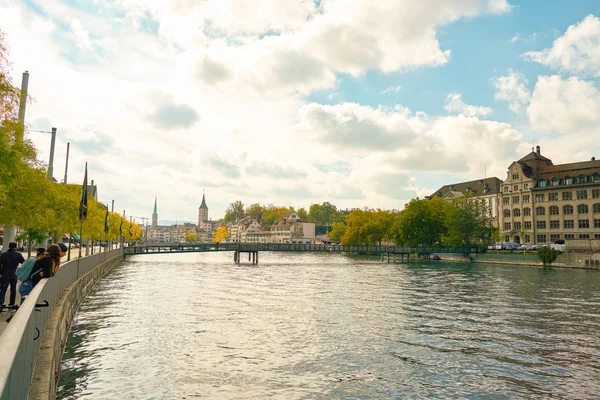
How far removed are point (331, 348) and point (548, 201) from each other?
92772 millimetres

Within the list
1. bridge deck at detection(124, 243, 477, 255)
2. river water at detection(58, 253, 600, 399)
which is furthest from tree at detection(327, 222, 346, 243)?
river water at detection(58, 253, 600, 399)

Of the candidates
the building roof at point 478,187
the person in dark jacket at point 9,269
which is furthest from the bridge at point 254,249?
the person in dark jacket at point 9,269

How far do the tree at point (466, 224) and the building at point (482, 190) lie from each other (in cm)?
1356

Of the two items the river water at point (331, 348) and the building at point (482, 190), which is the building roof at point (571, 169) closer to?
the building at point (482, 190)

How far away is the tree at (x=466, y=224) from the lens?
315 ft

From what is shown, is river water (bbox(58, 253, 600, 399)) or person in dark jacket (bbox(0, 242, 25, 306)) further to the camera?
person in dark jacket (bbox(0, 242, 25, 306))

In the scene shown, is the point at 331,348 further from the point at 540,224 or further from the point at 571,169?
the point at 571,169

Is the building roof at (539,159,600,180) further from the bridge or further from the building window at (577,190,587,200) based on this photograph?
the bridge

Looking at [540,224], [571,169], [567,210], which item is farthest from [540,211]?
[571,169]

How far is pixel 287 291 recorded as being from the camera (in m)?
38.2

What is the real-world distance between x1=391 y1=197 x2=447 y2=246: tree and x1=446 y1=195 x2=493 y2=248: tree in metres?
6.23

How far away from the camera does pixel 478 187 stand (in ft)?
421

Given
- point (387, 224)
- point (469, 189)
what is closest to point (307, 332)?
point (387, 224)

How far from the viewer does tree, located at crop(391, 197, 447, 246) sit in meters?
106
